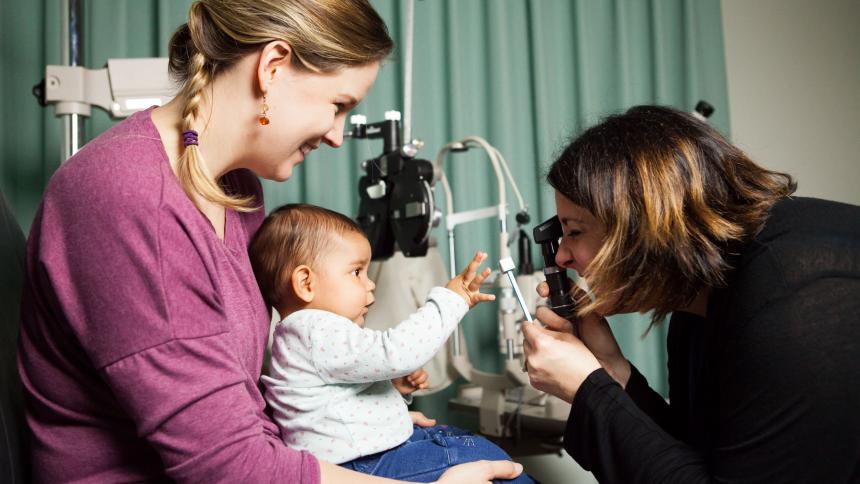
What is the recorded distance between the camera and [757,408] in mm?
908

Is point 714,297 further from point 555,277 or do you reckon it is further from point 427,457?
point 427,457

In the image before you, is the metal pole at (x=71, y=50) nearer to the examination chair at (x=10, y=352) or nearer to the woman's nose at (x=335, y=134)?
the examination chair at (x=10, y=352)

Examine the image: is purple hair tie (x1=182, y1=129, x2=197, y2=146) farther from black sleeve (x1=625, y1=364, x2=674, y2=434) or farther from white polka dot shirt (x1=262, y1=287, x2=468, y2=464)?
black sleeve (x1=625, y1=364, x2=674, y2=434)

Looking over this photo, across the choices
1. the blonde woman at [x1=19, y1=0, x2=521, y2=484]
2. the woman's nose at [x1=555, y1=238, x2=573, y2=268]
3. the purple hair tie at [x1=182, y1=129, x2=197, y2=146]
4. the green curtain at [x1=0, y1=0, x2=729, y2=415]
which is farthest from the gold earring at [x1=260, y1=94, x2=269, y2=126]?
the green curtain at [x1=0, y1=0, x2=729, y2=415]

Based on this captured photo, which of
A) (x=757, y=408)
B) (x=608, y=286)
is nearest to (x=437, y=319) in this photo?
(x=608, y=286)

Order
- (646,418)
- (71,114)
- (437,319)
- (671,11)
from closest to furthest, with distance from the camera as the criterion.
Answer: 1. (646,418)
2. (437,319)
3. (71,114)
4. (671,11)

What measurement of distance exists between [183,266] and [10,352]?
41cm

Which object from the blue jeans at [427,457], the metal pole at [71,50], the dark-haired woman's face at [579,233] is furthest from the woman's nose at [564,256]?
the metal pole at [71,50]

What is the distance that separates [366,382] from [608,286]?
44cm

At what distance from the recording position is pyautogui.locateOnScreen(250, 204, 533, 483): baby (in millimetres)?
1115

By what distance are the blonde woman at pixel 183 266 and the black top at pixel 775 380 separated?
0.22 m

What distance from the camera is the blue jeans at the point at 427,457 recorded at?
111cm

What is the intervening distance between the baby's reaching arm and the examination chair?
0.44 meters

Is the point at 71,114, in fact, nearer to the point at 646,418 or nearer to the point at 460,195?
the point at 460,195
